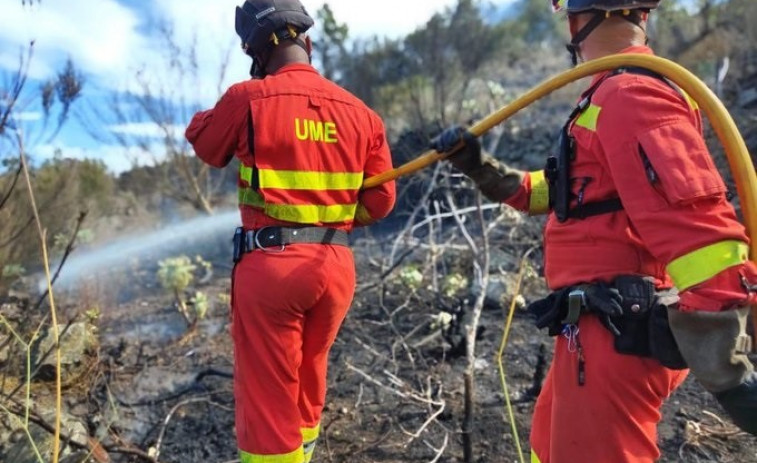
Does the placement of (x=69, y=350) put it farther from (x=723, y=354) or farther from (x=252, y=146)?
(x=723, y=354)

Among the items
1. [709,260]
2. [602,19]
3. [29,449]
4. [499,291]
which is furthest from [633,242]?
[499,291]

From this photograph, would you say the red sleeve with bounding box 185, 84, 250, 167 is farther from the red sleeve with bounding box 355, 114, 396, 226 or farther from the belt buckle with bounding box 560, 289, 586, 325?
the belt buckle with bounding box 560, 289, 586, 325

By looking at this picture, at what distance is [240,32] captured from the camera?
282 centimetres

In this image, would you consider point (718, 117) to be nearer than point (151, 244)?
Yes

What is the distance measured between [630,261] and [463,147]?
0.63 m

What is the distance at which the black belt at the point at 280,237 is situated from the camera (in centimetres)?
262

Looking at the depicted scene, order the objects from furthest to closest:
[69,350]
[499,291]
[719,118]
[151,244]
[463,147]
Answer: [151,244] < [499,291] < [69,350] < [463,147] < [719,118]

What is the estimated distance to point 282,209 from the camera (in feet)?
8.61

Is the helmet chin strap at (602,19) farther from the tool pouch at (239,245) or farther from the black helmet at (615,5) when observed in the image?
the tool pouch at (239,245)

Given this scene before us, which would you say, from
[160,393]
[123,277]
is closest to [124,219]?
[123,277]

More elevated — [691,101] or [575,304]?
[691,101]

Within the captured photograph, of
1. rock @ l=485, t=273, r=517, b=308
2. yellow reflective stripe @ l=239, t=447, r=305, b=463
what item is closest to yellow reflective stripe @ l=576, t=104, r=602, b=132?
yellow reflective stripe @ l=239, t=447, r=305, b=463

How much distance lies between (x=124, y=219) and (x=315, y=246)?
Answer: 20.3 meters

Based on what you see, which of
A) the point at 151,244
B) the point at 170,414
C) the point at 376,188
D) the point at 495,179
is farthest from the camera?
the point at 151,244
